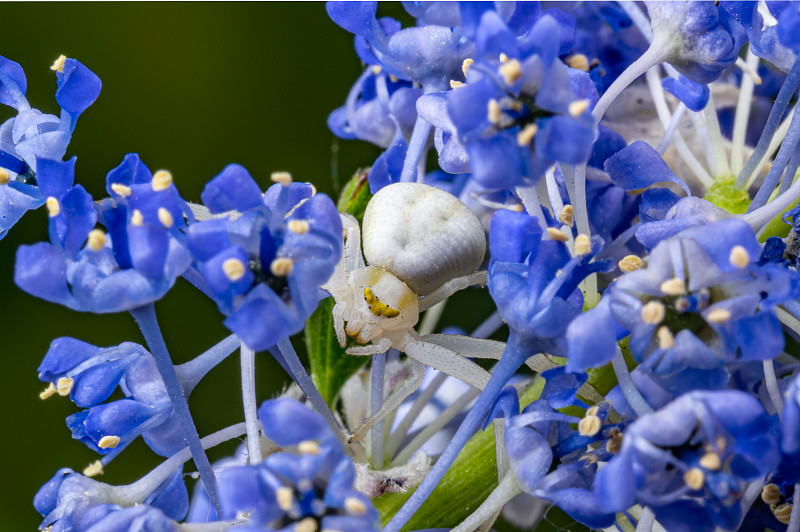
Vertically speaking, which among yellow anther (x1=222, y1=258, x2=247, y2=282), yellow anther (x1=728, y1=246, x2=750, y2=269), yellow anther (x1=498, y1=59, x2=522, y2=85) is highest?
yellow anther (x1=498, y1=59, x2=522, y2=85)

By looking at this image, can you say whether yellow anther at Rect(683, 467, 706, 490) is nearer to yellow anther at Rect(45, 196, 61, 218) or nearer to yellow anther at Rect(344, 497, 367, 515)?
yellow anther at Rect(344, 497, 367, 515)

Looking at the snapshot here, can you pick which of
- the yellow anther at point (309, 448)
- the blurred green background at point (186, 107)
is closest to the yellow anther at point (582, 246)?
the yellow anther at point (309, 448)

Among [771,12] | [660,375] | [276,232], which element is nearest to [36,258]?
[276,232]

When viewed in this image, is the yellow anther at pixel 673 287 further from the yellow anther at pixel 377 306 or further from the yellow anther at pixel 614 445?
the yellow anther at pixel 377 306

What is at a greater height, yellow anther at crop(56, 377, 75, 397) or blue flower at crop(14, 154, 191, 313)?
blue flower at crop(14, 154, 191, 313)

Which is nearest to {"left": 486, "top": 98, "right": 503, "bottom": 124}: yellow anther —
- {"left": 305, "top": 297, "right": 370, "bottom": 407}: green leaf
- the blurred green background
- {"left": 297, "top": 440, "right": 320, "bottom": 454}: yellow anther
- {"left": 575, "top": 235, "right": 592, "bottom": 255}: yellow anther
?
{"left": 575, "top": 235, "right": 592, "bottom": 255}: yellow anther

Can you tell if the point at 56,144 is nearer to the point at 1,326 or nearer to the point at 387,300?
the point at 387,300

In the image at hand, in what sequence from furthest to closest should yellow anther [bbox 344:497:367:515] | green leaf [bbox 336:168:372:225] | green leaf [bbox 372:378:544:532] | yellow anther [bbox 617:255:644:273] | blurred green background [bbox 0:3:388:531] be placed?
blurred green background [bbox 0:3:388:531]
green leaf [bbox 336:168:372:225]
green leaf [bbox 372:378:544:532]
yellow anther [bbox 617:255:644:273]
yellow anther [bbox 344:497:367:515]
